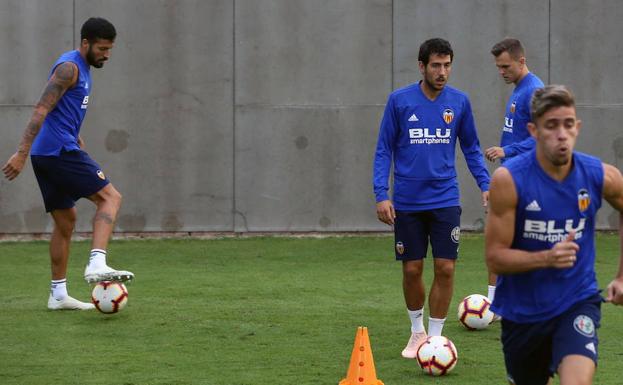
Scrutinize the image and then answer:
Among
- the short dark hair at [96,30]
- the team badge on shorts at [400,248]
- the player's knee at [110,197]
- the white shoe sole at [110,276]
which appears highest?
the short dark hair at [96,30]

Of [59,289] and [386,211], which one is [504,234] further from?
[59,289]

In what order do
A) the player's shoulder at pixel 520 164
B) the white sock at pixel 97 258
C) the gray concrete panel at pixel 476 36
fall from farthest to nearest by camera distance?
the gray concrete panel at pixel 476 36 → the white sock at pixel 97 258 → the player's shoulder at pixel 520 164

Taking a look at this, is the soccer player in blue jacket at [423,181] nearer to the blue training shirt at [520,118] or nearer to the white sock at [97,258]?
the blue training shirt at [520,118]

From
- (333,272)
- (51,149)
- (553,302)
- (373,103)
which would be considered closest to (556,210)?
(553,302)

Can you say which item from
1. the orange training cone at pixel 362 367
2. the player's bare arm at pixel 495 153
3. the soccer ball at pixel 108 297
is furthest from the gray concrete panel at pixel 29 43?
the orange training cone at pixel 362 367

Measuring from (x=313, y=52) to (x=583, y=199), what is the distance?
969 centimetres

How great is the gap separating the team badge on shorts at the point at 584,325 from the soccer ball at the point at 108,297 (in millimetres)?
4669

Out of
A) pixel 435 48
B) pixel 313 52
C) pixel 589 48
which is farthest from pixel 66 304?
pixel 589 48

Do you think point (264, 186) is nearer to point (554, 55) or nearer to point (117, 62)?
point (117, 62)

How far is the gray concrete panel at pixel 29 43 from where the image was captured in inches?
560

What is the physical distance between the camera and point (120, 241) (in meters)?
14.2

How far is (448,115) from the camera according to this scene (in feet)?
25.8

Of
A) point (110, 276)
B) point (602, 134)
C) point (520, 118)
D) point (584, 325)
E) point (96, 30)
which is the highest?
point (96, 30)

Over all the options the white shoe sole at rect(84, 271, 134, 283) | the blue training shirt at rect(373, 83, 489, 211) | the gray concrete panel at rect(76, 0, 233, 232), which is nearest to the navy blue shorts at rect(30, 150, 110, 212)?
the white shoe sole at rect(84, 271, 134, 283)
